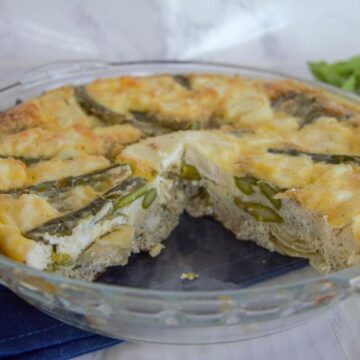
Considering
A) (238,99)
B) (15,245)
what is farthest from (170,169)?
(15,245)

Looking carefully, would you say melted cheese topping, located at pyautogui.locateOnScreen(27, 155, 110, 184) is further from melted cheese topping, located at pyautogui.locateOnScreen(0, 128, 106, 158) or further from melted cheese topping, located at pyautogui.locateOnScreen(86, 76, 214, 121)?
melted cheese topping, located at pyautogui.locateOnScreen(86, 76, 214, 121)

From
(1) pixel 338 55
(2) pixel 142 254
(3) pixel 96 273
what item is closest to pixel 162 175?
(2) pixel 142 254

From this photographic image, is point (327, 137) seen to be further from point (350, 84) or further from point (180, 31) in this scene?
point (180, 31)

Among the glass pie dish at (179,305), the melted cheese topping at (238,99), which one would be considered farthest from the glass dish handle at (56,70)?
the glass pie dish at (179,305)

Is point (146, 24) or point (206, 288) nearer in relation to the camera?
point (206, 288)

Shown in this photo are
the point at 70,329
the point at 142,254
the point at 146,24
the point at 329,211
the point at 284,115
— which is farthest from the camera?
the point at 146,24

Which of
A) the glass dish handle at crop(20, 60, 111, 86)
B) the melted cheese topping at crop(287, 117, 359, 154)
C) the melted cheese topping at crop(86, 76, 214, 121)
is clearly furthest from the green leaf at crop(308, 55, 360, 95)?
the glass dish handle at crop(20, 60, 111, 86)

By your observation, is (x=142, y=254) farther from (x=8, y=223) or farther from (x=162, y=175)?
(x=8, y=223)
